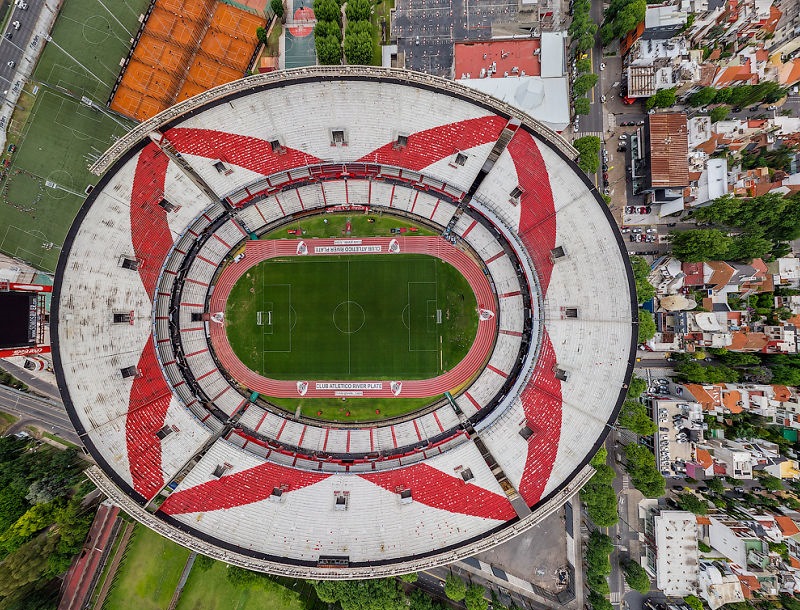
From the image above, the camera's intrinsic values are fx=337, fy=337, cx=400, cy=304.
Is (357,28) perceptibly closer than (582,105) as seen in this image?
Yes

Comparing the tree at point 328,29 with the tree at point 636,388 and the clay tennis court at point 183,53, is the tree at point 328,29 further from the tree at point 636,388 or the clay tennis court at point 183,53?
the tree at point 636,388

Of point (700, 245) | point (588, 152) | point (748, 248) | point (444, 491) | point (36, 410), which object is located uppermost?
point (588, 152)

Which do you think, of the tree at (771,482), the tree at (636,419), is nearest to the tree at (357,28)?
the tree at (636,419)

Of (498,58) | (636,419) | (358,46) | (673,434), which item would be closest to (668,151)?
(498,58)

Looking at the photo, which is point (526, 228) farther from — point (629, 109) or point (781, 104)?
point (781, 104)

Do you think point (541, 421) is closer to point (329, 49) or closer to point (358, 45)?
point (358, 45)
